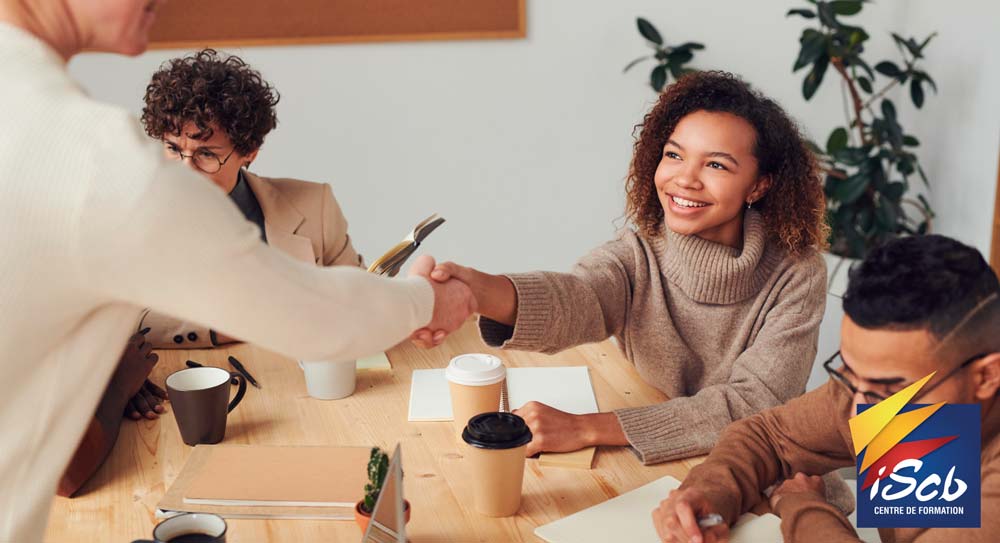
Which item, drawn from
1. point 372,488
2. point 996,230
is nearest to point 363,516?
point 372,488

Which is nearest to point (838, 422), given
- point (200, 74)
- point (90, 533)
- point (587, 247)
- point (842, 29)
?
point (90, 533)

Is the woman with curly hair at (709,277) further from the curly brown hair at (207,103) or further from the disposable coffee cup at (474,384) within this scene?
the curly brown hair at (207,103)

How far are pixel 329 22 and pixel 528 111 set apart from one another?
2.64 feet

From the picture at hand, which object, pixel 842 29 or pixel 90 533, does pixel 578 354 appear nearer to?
pixel 90 533

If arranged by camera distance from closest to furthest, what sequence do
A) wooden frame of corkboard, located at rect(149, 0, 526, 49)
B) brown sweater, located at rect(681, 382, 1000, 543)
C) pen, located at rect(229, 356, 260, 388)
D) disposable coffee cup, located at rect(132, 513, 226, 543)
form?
disposable coffee cup, located at rect(132, 513, 226, 543), brown sweater, located at rect(681, 382, 1000, 543), pen, located at rect(229, 356, 260, 388), wooden frame of corkboard, located at rect(149, 0, 526, 49)

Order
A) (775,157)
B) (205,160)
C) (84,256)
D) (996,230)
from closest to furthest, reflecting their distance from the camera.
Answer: (84,256) < (775,157) < (205,160) < (996,230)

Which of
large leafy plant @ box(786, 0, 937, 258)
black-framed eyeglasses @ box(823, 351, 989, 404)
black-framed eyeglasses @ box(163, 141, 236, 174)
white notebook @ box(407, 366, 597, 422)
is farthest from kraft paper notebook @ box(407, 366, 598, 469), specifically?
large leafy plant @ box(786, 0, 937, 258)

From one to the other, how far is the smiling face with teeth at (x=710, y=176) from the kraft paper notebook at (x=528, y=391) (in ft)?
1.09

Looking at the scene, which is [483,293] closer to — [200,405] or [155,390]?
[200,405]

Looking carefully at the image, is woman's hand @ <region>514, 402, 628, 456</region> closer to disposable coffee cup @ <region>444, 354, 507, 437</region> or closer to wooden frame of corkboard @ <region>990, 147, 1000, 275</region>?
disposable coffee cup @ <region>444, 354, 507, 437</region>

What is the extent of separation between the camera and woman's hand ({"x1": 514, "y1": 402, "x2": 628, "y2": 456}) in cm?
139

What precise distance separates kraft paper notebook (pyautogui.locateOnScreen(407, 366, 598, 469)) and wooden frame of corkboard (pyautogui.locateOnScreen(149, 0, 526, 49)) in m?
2.08

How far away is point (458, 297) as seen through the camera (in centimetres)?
151

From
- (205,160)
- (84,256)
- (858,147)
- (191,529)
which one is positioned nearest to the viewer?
(84,256)
